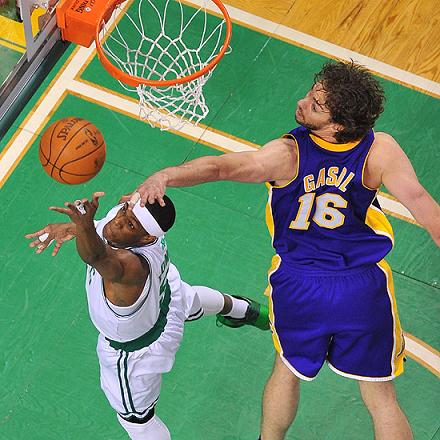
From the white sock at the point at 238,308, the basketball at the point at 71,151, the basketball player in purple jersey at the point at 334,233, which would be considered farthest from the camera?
the white sock at the point at 238,308

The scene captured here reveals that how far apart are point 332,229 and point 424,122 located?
3.13 m

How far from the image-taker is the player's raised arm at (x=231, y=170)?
543 centimetres

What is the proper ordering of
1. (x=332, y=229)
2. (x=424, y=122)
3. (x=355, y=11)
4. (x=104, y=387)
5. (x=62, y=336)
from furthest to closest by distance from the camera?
(x=355, y=11) → (x=424, y=122) → (x=62, y=336) → (x=104, y=387) → (x=332, y=229)

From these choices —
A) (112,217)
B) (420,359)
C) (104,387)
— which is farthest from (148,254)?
(420,359)

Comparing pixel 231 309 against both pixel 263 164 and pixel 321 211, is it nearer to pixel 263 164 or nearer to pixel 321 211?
pixel 321 211

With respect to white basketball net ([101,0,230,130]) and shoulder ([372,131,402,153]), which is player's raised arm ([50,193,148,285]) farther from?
white basketball net ([101,0,230,130])

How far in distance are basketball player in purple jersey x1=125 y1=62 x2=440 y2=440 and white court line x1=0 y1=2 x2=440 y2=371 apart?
2.42m

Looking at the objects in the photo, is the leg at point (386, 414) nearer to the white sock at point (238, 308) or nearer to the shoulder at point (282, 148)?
the white sock at point (238, 308)

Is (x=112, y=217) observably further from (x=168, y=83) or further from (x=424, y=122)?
(x=424, y=122)

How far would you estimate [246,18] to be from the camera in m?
9.62

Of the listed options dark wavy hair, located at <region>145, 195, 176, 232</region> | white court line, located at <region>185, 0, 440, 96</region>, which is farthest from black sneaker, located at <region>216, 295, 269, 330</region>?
white court line, located at <region>185, 0, 440, 96</region>

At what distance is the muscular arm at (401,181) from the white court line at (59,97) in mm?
2807

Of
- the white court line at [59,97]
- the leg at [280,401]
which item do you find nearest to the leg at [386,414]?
the leg at [280,401]

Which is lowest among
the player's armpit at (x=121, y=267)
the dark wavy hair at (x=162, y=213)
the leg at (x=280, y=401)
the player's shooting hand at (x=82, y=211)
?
the leg at (x=280, y=401)
